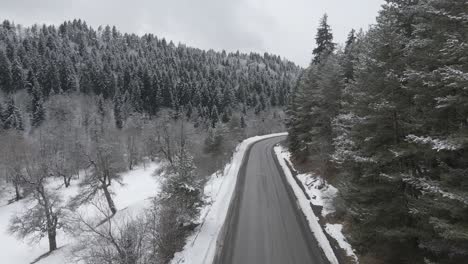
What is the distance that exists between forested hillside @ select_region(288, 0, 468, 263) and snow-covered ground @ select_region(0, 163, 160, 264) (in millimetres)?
14630

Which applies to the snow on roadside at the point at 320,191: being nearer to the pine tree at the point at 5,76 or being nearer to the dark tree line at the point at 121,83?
the dark tree line at the point at 121,83

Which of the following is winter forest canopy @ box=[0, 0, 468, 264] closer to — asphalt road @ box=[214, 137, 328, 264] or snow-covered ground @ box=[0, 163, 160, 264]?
snow-covered ground @ box=[0, 163, 160, 264]

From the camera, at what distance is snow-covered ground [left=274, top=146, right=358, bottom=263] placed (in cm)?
1769

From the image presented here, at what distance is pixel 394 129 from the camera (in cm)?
1340

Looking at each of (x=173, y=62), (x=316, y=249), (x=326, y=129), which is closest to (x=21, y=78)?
(x=173, y=62)

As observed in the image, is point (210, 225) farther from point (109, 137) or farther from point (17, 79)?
point (17, 79)

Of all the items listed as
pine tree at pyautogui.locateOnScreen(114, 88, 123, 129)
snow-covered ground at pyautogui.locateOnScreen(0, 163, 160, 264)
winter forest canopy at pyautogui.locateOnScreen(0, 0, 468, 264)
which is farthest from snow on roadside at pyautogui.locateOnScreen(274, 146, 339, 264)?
pine tree at pyautogui.locateOnScreen(114, 88, 123, 129)

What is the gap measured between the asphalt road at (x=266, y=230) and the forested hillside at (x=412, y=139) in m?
3.75

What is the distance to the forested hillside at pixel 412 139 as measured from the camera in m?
9.34

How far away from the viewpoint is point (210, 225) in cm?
2208

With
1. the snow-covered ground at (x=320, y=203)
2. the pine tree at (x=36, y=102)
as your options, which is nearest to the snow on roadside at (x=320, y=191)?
the snow-covered ground at (x=320, y=203)

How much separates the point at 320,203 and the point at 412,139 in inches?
581

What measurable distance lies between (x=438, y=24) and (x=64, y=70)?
382ft

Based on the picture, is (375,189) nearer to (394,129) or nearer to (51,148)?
(394,129)
